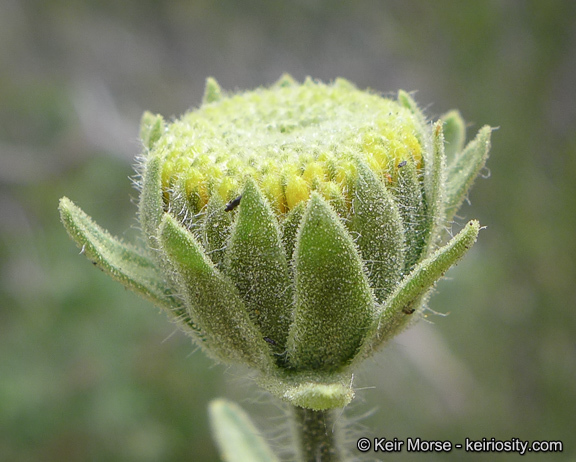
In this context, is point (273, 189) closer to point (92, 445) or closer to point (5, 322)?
point (92, 445)

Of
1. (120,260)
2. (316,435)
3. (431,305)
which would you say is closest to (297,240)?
(120,260)

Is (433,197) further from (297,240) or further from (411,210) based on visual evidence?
(297,240)

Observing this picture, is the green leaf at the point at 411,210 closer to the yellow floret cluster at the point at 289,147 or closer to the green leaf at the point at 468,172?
the yellow floret cluster at the point at 289,147

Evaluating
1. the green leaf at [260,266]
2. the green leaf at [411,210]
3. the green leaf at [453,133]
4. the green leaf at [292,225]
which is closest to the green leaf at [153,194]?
the green leaf at [260,266]

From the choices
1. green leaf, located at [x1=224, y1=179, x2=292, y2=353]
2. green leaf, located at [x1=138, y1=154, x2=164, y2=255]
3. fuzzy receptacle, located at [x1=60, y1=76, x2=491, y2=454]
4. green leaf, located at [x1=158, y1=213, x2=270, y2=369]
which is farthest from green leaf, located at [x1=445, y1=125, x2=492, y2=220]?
green leaf, located at [x1=138, y1=154, x2=164, y2=255]

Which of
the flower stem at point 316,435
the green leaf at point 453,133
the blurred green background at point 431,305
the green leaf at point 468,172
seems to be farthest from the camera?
the blurred green background at point 431,305

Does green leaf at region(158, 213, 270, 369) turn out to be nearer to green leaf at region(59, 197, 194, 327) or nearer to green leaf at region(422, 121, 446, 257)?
green leaf at region(59, 197, 194, 327)

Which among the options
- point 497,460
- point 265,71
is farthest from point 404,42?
point 497,460
